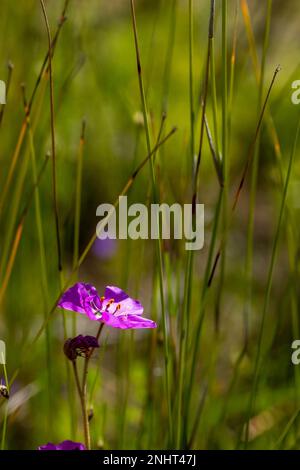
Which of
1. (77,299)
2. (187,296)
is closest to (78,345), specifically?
(77,299)

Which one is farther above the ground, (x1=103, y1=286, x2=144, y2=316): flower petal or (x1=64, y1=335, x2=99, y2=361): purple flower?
(x1=103, y1=286, x2=144, y2=316): flower petal

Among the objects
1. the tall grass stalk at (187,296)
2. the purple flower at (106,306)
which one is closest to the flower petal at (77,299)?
the purple flower at (106,306)

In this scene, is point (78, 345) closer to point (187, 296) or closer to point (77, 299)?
point (77, 299)

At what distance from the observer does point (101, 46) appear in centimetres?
231

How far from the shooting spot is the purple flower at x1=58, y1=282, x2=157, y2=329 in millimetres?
623

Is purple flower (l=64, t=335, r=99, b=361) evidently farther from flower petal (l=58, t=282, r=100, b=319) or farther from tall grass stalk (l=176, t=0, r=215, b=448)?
tall grass stalk (l=176, t=0, r=215, b=448)

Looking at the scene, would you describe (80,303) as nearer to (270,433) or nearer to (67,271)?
(270,433)

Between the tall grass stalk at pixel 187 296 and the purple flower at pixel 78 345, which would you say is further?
the tall grass stalk at pixel 187 296

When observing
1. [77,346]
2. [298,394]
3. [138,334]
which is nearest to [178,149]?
[138,334]

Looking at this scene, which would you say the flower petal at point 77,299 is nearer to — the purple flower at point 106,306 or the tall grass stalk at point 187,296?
the purple flower at point 106,306

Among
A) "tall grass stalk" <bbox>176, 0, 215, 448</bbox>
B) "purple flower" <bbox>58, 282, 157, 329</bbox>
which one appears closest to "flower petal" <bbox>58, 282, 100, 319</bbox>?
"purple flower" <bbox>58, 282, 157, 329</bbox>

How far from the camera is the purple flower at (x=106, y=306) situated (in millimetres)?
623
